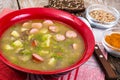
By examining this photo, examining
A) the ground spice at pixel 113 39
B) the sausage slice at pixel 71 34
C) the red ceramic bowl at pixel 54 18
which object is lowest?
the ground spice at pixel 113 39

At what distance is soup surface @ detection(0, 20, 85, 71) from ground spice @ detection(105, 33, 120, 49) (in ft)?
0.85

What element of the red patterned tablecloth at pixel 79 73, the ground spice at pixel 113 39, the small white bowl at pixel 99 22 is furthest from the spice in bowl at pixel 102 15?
the red patterned tablecloth at pixel 79 73

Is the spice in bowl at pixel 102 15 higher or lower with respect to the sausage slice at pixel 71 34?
lower

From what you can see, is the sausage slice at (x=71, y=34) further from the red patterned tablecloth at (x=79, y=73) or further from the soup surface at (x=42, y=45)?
the red patterned tablecloth at (x=79, y=73)

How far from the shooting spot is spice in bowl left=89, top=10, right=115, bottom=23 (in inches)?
67.6

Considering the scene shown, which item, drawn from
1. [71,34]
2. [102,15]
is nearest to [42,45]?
[71,34]

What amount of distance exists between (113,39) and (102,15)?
32cm

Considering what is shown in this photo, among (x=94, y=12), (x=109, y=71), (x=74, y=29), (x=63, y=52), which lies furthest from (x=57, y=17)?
(x=94, y=12)

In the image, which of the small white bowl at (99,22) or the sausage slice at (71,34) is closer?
the sausage slice at (71,34)

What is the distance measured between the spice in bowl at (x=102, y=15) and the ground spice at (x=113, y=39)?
0.20 metres

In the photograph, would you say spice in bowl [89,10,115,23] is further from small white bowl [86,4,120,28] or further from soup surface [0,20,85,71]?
soup surface [0,20,85,71]

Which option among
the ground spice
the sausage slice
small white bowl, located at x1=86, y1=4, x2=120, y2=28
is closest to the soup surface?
the sausage slice

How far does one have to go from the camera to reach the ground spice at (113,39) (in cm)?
144

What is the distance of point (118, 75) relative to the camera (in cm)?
133
